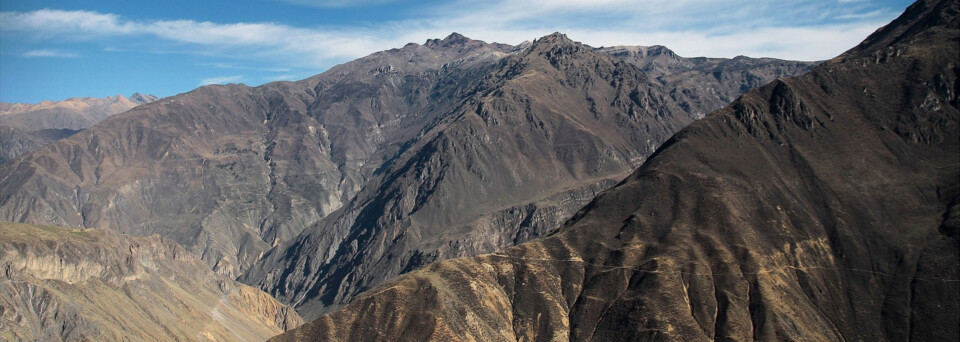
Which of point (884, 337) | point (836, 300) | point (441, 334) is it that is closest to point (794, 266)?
point (836, 300)

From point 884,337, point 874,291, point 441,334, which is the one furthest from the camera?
point 874,291

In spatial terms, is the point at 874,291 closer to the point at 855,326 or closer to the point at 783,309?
the point at 855,326

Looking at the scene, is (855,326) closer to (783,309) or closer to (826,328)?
(826,328)

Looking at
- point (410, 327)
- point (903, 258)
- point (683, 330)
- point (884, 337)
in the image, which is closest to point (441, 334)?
point (410, 327)

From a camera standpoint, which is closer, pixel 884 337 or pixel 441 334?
pixel 441 334

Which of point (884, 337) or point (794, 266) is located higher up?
point (794, 266)

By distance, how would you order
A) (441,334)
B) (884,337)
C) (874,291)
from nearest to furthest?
1. (441,334)
2. (884,337)
3. (874,291)

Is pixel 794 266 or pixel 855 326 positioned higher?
pixel 794 266

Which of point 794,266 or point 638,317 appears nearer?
point 638,317
